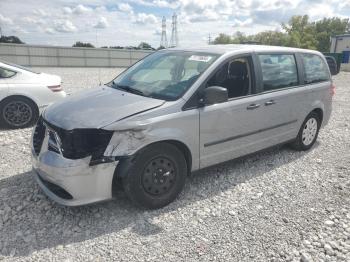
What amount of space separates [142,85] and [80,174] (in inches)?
57.7

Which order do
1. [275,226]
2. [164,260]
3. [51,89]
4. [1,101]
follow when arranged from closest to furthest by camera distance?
[164,260]
[275,226]
[1,101]
[51,89]

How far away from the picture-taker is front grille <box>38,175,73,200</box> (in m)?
3.23

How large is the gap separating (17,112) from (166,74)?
388 cm

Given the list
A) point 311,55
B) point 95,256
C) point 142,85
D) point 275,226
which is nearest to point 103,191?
point 95,256

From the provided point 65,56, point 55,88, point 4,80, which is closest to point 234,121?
point 55,88

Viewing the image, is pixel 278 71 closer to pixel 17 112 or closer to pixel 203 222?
pixel 203 222

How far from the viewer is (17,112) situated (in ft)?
21.4

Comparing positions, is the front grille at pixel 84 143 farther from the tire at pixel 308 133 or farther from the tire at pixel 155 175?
the tire at pixel 308 133

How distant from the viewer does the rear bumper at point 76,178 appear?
10.1 feet

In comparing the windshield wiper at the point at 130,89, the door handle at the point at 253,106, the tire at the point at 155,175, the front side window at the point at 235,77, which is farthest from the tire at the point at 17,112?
the door handle at the point at 253,106

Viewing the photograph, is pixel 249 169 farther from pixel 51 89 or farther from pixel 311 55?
pixel 51 89

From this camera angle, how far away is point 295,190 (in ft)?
13.6

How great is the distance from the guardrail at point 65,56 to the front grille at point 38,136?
831 inches

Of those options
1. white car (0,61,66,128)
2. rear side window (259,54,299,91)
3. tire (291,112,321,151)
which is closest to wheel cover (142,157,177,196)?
rear side window (259,54,299,91)
